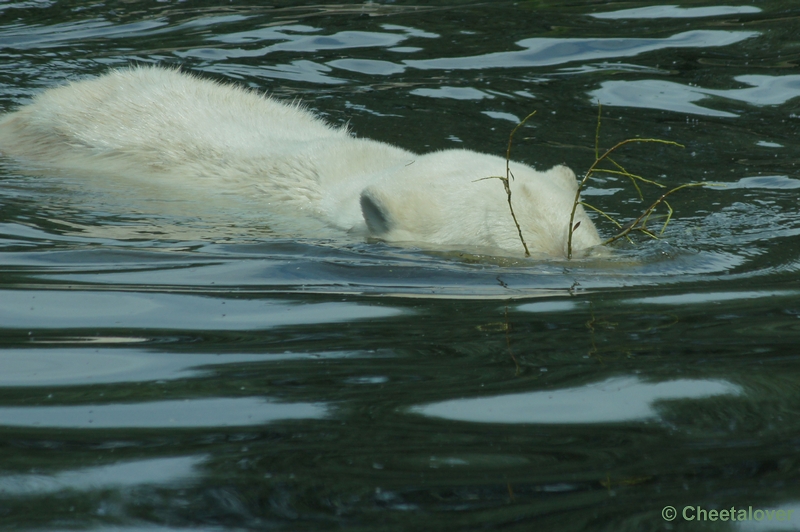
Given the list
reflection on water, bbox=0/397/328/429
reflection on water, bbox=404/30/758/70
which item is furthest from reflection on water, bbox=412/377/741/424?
reflection on water, bbox=404/30/758/70

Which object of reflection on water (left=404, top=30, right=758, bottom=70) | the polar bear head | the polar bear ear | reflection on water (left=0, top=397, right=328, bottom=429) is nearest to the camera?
reflection on water (left=0, top=397, right=328, bottom=429)

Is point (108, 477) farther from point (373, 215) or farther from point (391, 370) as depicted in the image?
point (373, 215)

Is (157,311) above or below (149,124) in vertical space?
below

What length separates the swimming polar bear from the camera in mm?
4172

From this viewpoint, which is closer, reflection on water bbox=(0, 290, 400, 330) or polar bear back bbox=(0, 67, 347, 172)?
reflection on water bbox=(0, 290, 400, 330)

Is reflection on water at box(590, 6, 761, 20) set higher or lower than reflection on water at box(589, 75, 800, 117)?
higher

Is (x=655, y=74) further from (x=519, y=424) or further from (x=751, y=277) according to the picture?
(x=519, y=424)

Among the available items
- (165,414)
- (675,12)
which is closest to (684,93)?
(675,12)

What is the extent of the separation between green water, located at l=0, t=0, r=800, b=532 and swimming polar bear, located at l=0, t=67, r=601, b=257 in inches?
6.7

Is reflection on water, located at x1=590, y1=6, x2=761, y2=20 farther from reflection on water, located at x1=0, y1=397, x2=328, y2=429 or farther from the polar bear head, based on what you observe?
reflection on water, located at x1=0, y1=397, x2=328, y2=429

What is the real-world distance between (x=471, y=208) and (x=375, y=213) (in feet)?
1.62

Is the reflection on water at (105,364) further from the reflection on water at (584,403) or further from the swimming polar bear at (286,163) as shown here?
the swimming polar bear at (286,163)

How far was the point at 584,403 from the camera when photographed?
7.72ft

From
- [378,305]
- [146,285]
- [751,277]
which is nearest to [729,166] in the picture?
[751,277]
